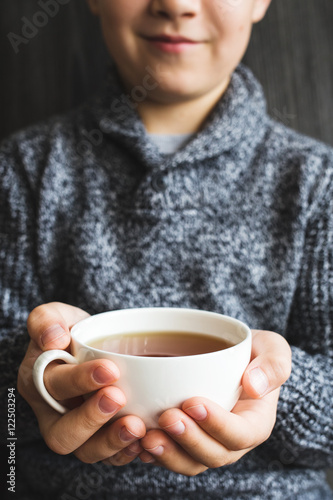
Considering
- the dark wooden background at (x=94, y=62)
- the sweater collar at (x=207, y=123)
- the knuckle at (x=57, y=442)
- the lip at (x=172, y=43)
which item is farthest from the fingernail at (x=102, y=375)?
the dark wooden background at (x=94, y=62)

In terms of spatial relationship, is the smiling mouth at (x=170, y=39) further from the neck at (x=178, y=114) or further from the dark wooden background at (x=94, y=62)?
the dark wooden background at (x=94, y=62)

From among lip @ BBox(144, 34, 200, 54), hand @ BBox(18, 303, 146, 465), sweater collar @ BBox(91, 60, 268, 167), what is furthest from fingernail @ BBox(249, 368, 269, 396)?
lip @ BBox(144, 34, 200, 54)

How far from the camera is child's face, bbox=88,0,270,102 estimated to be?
0.68m

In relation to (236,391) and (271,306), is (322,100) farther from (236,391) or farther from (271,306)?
(236,391)

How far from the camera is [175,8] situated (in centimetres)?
66

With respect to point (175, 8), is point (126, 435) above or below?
below

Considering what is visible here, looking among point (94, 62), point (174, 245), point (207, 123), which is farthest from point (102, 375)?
point (94, 62)

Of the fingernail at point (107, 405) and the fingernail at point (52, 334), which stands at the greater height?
the fingernail at point (52, 334)

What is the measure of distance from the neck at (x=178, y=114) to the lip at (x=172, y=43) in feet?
0.34

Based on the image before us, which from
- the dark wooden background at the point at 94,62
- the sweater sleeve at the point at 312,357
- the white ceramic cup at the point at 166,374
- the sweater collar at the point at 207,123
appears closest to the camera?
the white ceramic cup at the point at 166,374

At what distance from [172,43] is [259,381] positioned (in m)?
0.47
